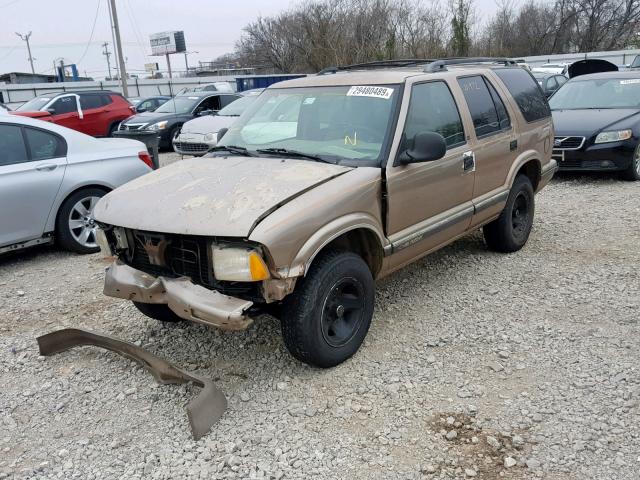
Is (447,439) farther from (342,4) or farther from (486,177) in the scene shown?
(342,4)

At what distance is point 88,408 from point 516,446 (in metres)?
2.47

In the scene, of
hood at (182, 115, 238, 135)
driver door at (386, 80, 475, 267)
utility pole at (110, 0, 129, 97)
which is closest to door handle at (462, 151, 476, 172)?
driver door at (386, 80, 475, 267)

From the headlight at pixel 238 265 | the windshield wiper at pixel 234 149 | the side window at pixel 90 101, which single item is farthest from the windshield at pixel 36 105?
the headlight at pixel 238 265

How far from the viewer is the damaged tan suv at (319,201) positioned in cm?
326

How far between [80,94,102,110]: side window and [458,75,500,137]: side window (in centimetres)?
1312

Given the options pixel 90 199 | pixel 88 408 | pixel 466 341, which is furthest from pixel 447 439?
pixel 90 199

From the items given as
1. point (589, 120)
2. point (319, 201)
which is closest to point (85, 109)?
point (589, 120)

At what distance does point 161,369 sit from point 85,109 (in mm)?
13662

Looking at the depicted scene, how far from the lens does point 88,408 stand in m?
3.49

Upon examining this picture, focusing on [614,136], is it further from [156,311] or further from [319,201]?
[156,311]

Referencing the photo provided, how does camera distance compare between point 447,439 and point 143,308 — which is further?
point 143,308

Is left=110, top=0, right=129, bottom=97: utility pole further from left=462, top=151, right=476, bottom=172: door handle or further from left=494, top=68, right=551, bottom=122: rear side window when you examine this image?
left=462, top=151, right=476, bottom=172: door handle

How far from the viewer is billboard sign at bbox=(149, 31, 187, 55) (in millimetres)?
65062

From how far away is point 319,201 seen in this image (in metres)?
3.44
